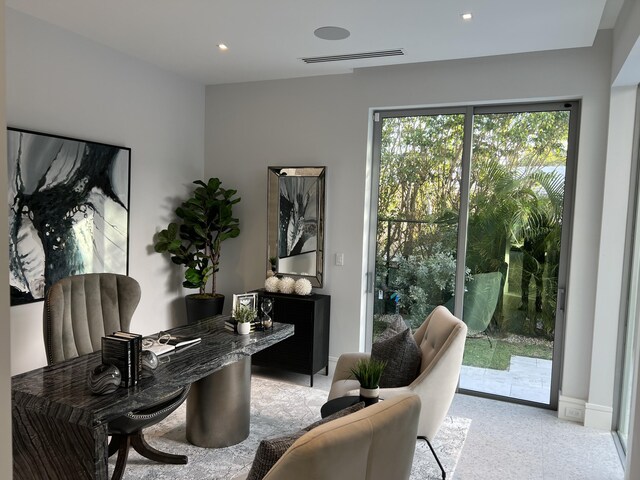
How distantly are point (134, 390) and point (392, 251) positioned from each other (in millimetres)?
2796

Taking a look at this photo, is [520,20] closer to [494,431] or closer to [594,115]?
[594,115]

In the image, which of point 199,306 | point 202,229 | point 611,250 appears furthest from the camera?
point 202,229

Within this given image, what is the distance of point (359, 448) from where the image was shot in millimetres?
1338

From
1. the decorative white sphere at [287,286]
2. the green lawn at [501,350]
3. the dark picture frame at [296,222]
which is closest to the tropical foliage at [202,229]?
the dark picture frame at [296,222]

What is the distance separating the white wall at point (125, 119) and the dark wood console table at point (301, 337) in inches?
43.6

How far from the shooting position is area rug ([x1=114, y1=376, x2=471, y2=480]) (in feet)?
9.08

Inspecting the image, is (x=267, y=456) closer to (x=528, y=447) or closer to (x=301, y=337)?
(x=528, y=447)

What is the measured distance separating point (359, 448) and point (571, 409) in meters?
3.04

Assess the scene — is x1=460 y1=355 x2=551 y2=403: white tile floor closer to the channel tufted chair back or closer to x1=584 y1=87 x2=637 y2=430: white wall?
x1=584 y1=87 x2=637 y2=430: white wall

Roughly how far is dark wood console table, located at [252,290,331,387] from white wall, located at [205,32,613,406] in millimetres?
233

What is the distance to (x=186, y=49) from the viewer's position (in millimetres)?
3785

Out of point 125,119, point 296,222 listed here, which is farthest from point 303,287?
point 125,119

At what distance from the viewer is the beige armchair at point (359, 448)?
126 centimetres

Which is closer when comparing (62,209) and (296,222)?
(62,209)
